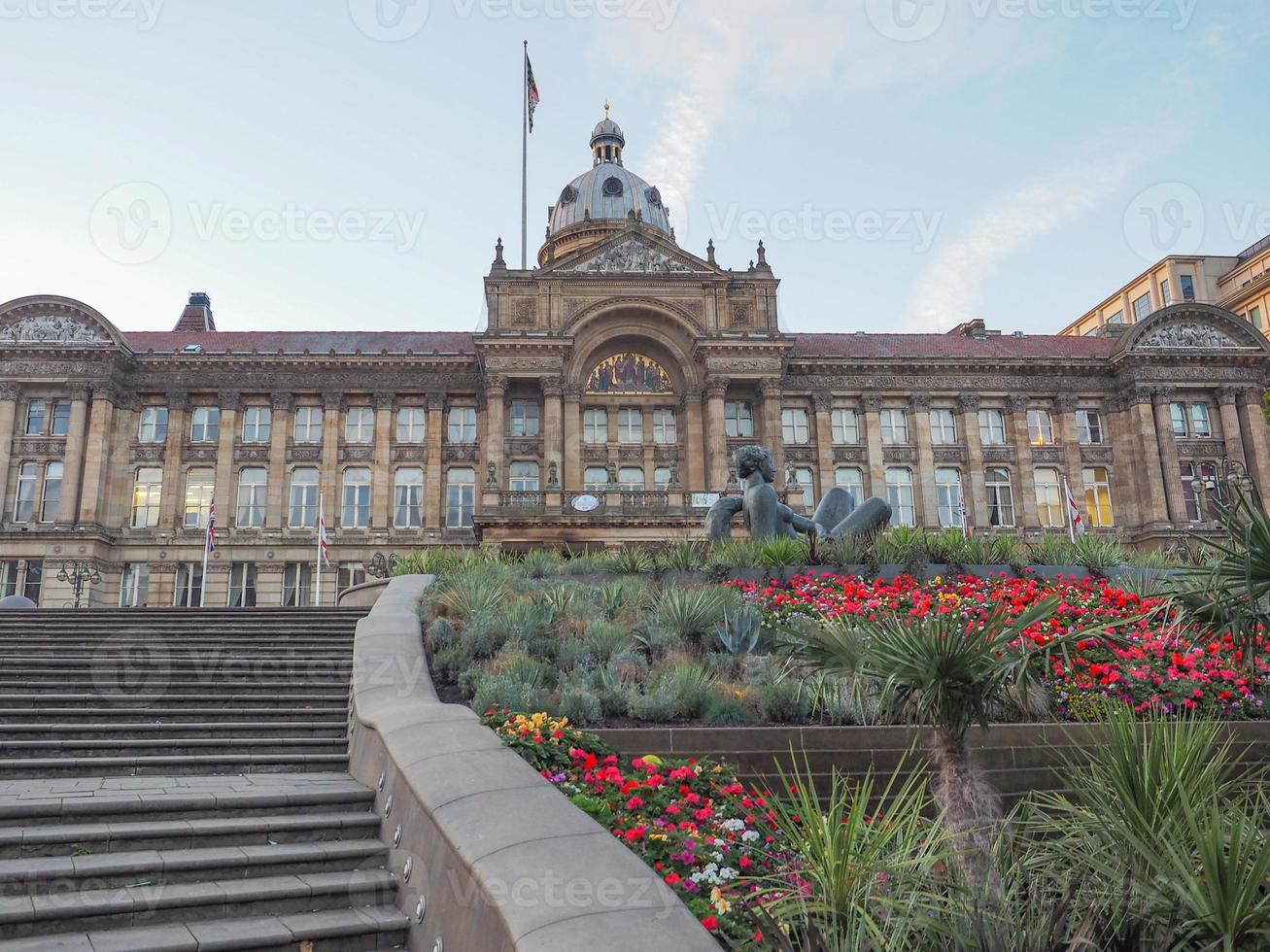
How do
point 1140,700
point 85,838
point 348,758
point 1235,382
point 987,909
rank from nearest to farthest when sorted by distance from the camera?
1. point 987,909
2. point 85,838
3. point 348,758
4. point 1140,700
5. point 1235,382

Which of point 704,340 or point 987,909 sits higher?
point 704,340

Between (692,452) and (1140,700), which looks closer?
(1140,700)

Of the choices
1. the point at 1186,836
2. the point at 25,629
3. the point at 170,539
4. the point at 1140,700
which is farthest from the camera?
the point at 170,539

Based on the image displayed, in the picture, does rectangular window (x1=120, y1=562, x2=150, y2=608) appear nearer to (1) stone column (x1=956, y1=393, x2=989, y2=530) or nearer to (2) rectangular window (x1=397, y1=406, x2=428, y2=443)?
(2) rectangular window (x1=397, y1=406, x2=428, y2=443)

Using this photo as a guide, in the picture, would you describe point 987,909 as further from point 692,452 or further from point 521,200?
point 521,200

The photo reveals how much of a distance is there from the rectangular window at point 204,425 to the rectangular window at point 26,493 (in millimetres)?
7344

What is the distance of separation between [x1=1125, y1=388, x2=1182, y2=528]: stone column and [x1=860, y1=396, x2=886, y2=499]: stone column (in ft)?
44.6

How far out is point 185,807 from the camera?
7.76 meters

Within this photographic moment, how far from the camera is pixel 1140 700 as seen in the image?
1120 cm

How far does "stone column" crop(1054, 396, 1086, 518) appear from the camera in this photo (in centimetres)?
5066

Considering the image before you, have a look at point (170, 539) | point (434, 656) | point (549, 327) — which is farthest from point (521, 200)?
point (434, 656)

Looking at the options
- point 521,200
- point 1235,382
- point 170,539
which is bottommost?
point 170,539

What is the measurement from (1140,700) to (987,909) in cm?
789

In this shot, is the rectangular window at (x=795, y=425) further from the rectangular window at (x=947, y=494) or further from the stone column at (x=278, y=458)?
the stone column at (x=278, y=458)
